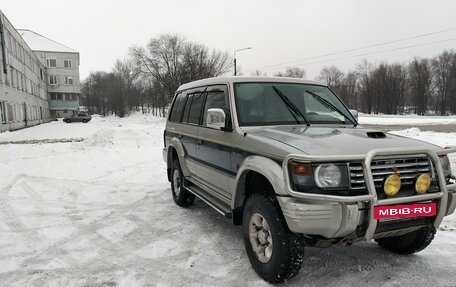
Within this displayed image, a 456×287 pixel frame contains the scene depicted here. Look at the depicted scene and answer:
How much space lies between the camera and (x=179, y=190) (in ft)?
22.8

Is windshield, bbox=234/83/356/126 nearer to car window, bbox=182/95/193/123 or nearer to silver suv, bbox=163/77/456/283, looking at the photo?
silver suv, bbox=163/77/456/283

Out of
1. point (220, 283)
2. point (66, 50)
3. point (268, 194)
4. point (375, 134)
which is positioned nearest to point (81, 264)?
point (220, 283)

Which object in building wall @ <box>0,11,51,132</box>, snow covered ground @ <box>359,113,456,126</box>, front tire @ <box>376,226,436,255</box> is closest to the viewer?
front tire @ <box>376,226,436,255</box>

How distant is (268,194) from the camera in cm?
390

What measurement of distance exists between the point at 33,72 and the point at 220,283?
52.9 meters

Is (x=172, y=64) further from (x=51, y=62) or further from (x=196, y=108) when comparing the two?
(x=196, y=108)

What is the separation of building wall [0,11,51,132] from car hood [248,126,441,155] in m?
30.3

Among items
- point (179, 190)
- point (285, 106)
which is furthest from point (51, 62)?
point (285, 106)

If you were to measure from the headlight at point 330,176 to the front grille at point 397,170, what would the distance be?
8 cm

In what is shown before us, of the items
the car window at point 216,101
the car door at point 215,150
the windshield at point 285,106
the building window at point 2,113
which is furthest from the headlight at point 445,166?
the building window at point 2,113

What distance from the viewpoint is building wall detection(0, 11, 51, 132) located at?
30944mm

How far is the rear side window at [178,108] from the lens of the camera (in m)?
6.81

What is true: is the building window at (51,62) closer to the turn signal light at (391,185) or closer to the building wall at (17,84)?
the building wall at (17,84)

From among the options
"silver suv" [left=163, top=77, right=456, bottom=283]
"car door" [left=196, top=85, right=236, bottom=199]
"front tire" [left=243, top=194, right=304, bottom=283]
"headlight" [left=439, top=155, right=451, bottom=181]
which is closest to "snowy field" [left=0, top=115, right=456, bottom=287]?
"front tire" [left=243, top=194, right=304, bottom=283]
